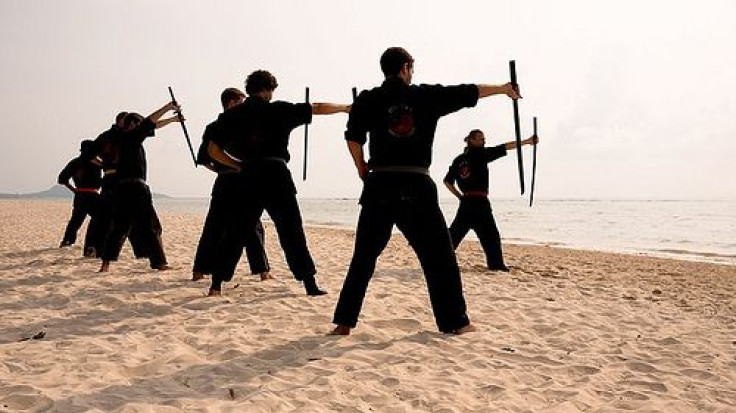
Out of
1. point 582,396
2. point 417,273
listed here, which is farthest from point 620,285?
point 582,396

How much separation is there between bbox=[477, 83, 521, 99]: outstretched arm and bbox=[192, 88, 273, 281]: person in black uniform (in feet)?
10.7

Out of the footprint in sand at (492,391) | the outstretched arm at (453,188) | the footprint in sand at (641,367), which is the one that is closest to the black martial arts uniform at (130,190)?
the outstretched arm at (453,188)

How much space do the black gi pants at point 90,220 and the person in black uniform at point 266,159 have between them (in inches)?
155

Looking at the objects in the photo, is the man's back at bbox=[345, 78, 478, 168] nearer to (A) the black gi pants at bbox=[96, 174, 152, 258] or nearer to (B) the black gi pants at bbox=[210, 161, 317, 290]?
(B) the black gi pants at bbox=[210, 161, 317, 290]

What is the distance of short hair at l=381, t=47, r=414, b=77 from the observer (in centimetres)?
456

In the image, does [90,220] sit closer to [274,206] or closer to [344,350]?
[274,206]

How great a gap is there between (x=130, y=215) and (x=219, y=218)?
157 cm

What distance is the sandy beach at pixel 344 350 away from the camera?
3479 millimetres

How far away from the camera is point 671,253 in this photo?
65.1ft

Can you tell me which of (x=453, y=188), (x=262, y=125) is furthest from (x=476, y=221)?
(x=262, y=125)

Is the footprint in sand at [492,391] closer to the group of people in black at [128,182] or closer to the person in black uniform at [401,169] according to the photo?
the person in black uniform at [401,169]

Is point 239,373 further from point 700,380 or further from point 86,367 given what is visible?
point 700,380

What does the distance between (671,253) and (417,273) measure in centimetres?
1453

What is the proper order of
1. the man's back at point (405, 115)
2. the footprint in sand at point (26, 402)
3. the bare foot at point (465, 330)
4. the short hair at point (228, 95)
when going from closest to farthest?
1. the footprint in sand at point (26, 402)
2. the man's back at point (405, 115)
3. the bare foot at point (465, 330)
4. the short hair at point (228, 95)
